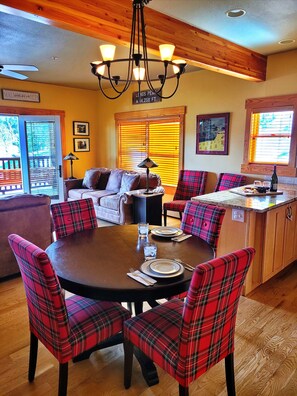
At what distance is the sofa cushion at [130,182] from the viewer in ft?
17.7

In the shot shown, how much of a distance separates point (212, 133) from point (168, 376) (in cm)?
402

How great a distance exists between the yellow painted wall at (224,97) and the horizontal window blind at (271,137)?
0.21 m

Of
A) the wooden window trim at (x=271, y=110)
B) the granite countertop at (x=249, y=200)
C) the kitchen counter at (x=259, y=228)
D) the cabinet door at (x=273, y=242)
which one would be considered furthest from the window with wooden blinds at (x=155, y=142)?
the cabinet door at (x=273, y=242)

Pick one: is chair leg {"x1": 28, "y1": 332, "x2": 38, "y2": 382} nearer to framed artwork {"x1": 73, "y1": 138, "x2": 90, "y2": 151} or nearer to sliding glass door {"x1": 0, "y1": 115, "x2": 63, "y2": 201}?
sliding glass door {"x1": 0, "y1": 115, "x2": 63, "y2": 201}

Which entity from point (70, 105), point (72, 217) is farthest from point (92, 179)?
point (72, 217)

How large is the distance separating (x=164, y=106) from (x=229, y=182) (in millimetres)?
2119

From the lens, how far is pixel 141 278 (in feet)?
5.30

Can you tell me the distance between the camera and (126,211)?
5000mm

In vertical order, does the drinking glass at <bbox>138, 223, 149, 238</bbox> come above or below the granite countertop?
below

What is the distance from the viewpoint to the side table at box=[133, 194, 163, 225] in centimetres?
477

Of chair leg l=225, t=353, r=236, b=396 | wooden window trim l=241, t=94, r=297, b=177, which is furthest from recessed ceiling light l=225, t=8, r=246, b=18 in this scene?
chair leg l=225, t=353, r=236, b=396

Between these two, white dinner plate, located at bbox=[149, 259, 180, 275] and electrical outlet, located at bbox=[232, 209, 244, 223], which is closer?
white dinner plate, located at bbox=[149, 259, 180, 275]

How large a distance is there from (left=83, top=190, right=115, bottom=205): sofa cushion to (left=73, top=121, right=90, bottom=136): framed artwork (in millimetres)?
1814

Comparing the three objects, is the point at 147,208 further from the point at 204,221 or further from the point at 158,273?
the point at 158,273
